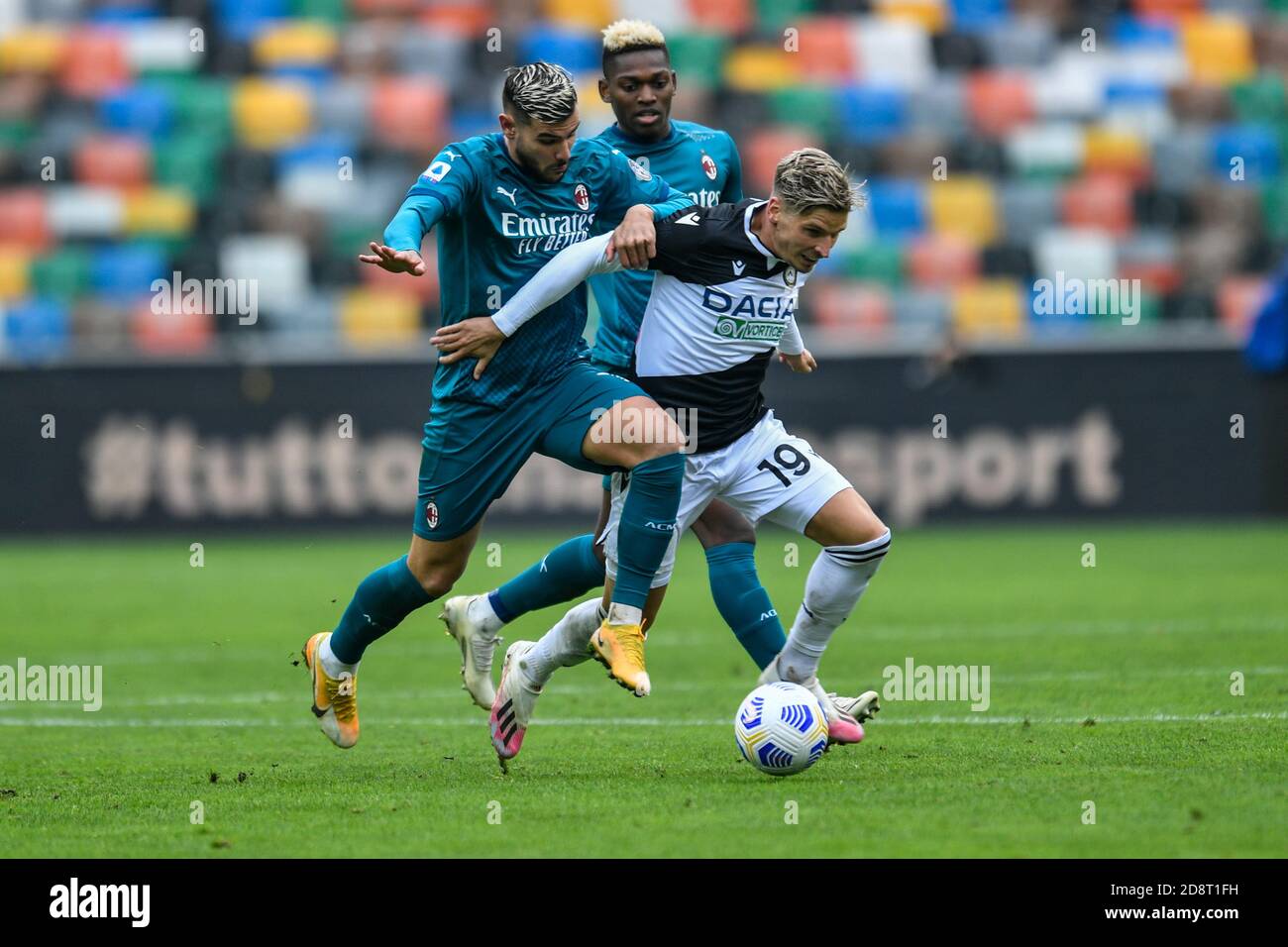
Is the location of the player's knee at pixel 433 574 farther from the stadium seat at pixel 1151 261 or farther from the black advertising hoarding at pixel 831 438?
the stadium seat at pixel 1151 261

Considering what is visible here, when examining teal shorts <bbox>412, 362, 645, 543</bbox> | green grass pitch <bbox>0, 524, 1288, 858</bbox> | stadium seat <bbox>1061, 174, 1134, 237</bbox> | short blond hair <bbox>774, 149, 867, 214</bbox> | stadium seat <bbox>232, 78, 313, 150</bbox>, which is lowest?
green grass pitch <bbox>0, 524, 1288, 858</bbox>

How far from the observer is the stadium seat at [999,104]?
852 inches

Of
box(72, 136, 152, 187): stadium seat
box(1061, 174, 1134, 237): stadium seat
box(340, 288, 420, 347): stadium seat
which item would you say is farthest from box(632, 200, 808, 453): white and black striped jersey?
box(72, 136, 152, 187): stadium seat

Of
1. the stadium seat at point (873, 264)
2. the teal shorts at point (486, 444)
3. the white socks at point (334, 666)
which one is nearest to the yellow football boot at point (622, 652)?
the teal shorts at point (486, 444)

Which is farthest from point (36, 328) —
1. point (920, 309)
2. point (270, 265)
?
point (920, 309)

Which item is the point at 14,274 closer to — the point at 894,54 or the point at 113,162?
the point at 113,162

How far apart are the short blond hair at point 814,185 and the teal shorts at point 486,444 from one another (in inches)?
34.2

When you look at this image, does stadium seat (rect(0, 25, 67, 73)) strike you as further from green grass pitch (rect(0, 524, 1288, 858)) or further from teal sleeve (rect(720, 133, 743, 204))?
teal sleeve (rect(720, 133, 743, 204))

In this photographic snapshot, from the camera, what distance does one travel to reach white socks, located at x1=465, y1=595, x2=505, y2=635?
764 cm

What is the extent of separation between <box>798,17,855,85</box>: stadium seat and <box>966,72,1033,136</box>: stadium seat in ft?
4.68

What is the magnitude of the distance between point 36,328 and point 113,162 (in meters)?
2.86

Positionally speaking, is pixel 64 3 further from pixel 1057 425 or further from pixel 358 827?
pixel 358 827
